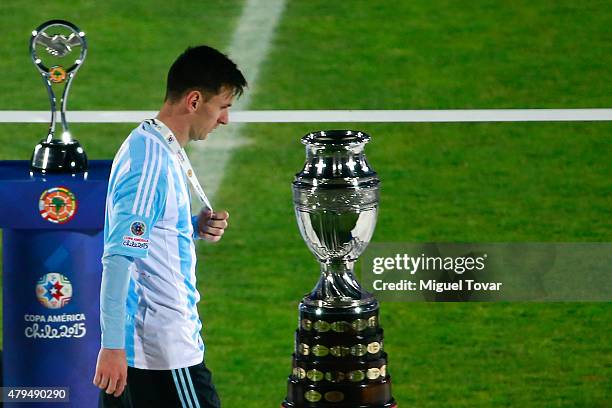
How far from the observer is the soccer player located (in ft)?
14.7

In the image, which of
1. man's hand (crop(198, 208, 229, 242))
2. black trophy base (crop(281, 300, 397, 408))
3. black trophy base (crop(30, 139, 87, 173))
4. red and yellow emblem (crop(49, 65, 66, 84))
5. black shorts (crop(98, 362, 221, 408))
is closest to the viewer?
black trophy base (crop(281, 300, 397, 408))

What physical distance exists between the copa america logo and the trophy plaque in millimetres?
1474

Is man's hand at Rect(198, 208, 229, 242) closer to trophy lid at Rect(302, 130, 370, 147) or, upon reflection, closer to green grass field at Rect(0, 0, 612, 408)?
trophy lid at Rect(302, 130, 370, 147)

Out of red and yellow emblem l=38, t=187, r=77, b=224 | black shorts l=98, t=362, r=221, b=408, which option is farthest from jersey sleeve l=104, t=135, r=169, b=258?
red and yellow emblem l=38, t=187, r=77, b=224

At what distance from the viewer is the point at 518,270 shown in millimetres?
7605

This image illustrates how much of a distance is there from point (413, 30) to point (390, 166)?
3.80ft

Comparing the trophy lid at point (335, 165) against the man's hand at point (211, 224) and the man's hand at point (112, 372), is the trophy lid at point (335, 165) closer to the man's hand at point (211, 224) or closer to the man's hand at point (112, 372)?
the man's hand at point (211, 224)

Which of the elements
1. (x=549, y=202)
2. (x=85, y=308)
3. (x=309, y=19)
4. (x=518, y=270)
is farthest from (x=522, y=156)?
(x=85, y=308)

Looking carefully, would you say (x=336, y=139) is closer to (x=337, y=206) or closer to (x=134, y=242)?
(x=337, y=206)

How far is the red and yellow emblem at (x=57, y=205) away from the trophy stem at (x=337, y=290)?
4.65 ft

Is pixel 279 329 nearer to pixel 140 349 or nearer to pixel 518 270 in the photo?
pixel 518 270

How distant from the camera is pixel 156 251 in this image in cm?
461

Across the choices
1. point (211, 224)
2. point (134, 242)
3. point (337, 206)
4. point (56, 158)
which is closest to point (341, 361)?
point (337, 206)

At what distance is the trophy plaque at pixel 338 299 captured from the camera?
4.41 m
